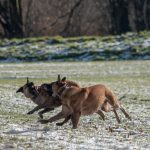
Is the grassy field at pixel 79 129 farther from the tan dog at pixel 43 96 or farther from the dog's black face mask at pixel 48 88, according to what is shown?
the dog's black face mask at pixel 48 88

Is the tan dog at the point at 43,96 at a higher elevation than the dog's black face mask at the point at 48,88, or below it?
below

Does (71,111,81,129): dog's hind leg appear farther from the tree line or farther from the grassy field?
the tree line

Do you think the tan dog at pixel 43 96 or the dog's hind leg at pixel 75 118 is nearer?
the dog's hind leg at pixel 75 118

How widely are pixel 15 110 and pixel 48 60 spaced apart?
97.0 ft

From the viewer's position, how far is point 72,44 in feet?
166

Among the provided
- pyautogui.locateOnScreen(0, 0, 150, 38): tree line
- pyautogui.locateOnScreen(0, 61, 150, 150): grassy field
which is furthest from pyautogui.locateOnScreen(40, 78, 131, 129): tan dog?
pyautogui.locateOnScreen(0, 0, 150, 38): tree line

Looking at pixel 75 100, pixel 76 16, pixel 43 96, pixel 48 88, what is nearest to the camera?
pixel 75 100

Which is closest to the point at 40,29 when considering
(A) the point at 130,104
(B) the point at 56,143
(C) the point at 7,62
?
(C) the point at 7,62

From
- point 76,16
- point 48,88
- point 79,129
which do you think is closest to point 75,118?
point 79,129

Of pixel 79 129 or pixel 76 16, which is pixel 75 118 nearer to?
pixel 79 129

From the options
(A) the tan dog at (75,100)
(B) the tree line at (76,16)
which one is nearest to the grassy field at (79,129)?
(A) the tan dog at (75,100)

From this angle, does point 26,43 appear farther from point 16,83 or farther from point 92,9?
point 16,83

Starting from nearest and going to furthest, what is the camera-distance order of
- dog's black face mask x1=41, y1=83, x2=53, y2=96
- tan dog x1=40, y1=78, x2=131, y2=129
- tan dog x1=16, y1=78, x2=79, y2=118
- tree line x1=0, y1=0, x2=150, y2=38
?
tan dog x1=40, y1=78, x2=131, y2=129 → dog's black face mask x1=41, y1=83, x2=53, y2=96 → tan dog x1=16, y1=78, x2=79, y2=118 → tree line x1=0, y1=0, x2=150, y2=38

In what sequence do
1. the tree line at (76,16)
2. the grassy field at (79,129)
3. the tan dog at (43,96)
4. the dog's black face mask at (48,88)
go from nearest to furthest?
the grassy field at (79,129) → the dog's black face mask at (48,88) → the tan dog at (43,96) → the tree line at (76,16)
